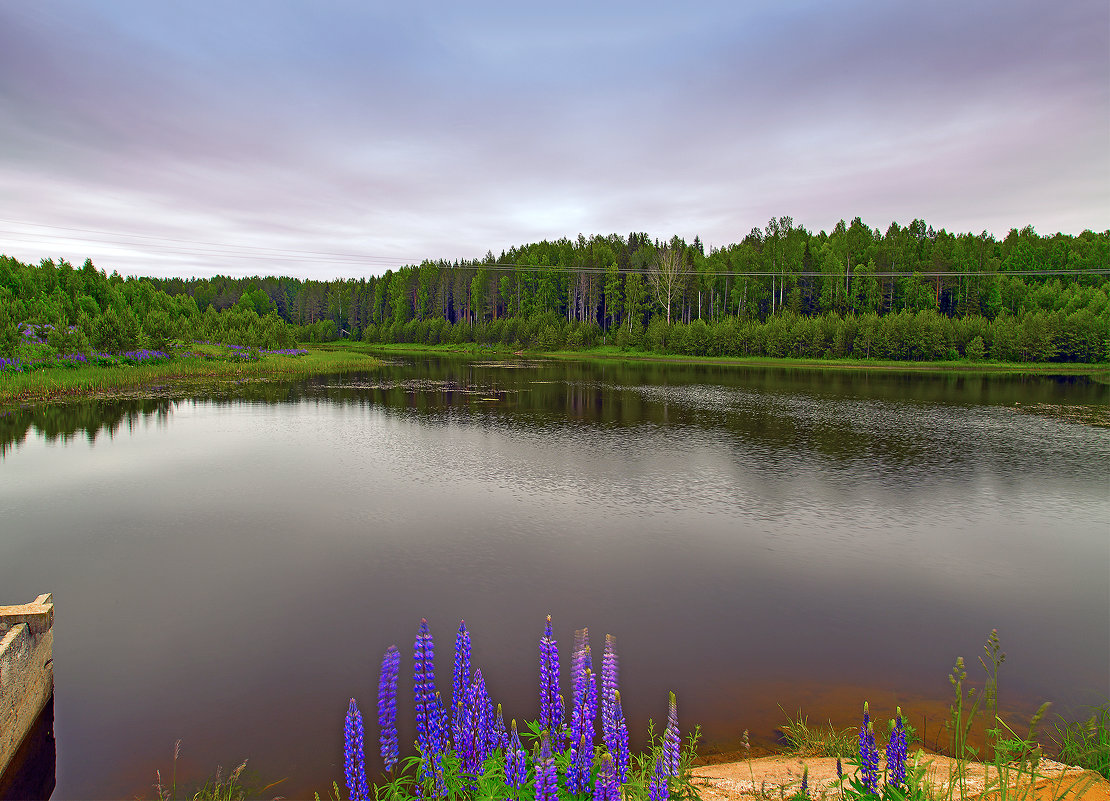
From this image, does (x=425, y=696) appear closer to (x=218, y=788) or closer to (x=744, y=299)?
(x=218, y=788)

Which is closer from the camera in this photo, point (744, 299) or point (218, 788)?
point (218, 788)

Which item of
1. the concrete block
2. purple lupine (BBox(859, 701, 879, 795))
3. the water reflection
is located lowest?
the water reflection

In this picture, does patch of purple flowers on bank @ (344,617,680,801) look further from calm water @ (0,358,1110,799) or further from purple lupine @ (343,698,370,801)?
calm water @ (0,358,1110,799)

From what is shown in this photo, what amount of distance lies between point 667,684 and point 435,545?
21.6ft

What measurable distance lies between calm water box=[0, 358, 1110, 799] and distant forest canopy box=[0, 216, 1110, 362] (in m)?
39.7

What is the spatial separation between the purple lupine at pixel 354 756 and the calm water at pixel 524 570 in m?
3.13

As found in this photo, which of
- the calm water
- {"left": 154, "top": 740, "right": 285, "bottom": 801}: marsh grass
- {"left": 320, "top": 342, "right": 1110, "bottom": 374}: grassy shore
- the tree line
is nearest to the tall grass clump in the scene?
{"left": 154, "top": 740, "right": 285, "bottom": 801}: marsh grass

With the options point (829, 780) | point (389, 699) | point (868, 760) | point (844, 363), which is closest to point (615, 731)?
point (389, 699)

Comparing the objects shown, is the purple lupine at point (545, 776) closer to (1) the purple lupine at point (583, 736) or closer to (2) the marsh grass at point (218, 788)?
(1) the purple lupine at point (583, 736)

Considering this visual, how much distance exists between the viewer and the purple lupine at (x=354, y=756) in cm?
362

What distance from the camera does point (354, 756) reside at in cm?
393

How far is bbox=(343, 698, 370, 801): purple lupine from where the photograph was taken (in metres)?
3.62

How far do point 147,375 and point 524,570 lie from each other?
46847mm

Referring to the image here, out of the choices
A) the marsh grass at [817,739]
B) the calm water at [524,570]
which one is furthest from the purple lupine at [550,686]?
the marsh grass at [817,739]
